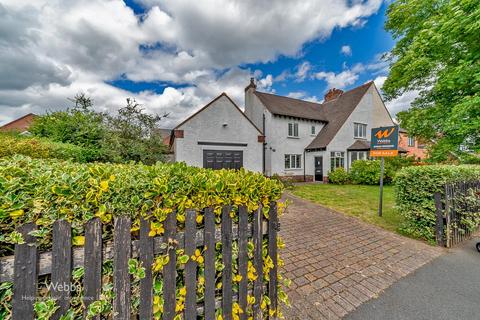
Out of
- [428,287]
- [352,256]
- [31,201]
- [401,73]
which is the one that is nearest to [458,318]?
[428,287]

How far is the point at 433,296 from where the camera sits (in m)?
2.68

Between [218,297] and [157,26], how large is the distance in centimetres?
862

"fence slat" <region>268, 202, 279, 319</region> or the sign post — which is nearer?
"fence slat" <region>268, 202, 279, 319</region>

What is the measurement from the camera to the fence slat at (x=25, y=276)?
1073 mm

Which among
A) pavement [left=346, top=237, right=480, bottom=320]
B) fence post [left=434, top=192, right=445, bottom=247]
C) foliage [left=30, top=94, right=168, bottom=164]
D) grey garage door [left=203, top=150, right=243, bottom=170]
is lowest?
pavement [left=346, top=237, right=480, bottom=320]

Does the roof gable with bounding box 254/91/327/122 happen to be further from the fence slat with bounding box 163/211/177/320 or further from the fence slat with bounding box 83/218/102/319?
the fence slat with bounding box 83/218/102/319

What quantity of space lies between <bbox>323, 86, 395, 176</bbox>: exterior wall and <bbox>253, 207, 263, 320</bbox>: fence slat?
16352 mm

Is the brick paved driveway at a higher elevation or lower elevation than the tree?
lower

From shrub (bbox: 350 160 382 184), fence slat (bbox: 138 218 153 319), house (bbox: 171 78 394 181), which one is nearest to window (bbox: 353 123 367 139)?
house (bbox: 171 78 394 181)

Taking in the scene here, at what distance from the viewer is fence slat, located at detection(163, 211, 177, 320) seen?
1465 mm

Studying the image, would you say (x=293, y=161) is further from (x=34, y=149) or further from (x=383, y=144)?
(x=34, y=149)

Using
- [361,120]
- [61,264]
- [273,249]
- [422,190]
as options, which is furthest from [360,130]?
[61,264]

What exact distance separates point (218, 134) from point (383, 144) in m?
10.0

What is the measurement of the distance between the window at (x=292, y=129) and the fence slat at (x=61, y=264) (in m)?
17.5
